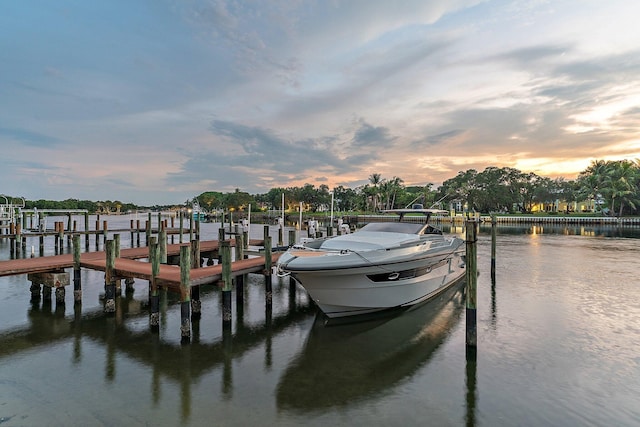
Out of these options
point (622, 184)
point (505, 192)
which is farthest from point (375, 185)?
point (622, 184)

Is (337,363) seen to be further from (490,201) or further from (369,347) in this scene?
(490,201)

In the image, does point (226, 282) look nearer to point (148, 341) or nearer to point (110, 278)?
point (148, 341)

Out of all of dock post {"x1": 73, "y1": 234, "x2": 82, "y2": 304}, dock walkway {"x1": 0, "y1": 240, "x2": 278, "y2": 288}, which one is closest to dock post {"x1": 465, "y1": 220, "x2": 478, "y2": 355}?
dock walkway {"x1": 0, "y1": 240, "x2": 278, "y2": 288}

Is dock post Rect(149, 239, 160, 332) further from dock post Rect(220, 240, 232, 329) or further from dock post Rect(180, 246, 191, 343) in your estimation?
dock post Rect(220, 240, 232, 329)

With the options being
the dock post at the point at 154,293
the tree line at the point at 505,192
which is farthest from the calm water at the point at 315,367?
the tree line at the point at 505,192

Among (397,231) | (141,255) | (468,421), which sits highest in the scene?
(397,231)

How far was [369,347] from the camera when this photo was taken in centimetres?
816

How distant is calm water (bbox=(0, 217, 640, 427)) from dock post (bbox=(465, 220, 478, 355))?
1.56 feet

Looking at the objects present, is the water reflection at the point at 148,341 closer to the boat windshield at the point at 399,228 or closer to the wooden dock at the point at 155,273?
the wooden dock at the point at 155,273

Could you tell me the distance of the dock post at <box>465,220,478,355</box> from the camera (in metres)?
7.35

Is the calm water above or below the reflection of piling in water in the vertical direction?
below

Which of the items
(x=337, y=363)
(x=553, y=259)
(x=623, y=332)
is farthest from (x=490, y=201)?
(x=337, y=363)

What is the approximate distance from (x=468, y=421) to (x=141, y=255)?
12632 mm

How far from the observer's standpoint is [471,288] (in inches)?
293
